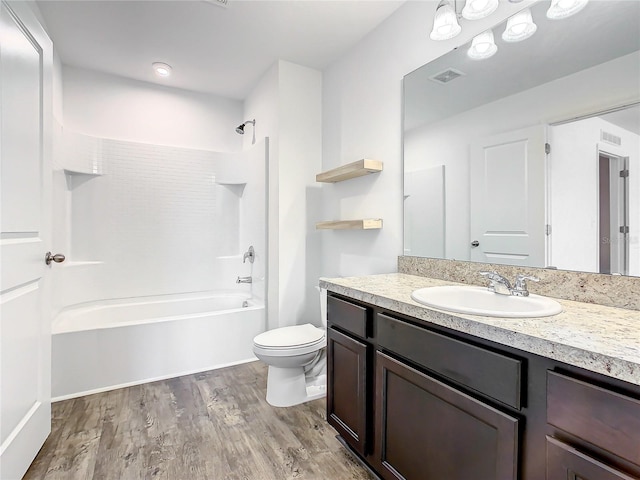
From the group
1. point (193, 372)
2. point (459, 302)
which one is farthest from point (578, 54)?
point (193, 372)

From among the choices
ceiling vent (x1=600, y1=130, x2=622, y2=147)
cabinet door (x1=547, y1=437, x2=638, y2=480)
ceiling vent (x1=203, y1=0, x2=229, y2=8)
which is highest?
ceiling vent (x1=203, y1=0, x2=229, y2=8)

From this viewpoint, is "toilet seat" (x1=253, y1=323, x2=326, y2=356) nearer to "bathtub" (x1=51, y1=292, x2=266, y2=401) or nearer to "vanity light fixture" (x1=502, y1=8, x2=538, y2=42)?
"bathtub" (x1=51, y1=292, x2=266, y2=401)

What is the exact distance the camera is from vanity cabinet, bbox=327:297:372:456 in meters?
1.39

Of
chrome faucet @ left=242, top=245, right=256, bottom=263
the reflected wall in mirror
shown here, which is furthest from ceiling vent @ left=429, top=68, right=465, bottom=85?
chrome faucet @ left=242, top=245, right=256, bottom=263

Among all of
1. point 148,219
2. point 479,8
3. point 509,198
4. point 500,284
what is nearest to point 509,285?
point 500,284

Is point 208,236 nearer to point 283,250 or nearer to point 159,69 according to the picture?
point 283,250

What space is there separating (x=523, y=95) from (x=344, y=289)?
A: 1160 mm

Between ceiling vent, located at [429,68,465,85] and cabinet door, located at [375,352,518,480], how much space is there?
145 centimetres

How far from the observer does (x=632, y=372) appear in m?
0.63

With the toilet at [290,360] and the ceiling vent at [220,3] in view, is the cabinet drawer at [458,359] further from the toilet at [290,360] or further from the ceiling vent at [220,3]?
the ceiling vent at [220,3]

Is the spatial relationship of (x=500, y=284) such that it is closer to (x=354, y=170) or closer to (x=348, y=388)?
(x=348, y=388)

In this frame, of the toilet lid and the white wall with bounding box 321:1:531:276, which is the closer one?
the white wall with bounding box 321:1:531:276

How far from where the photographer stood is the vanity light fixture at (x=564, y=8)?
1.24 m

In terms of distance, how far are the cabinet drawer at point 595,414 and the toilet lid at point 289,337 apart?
1463 mm
